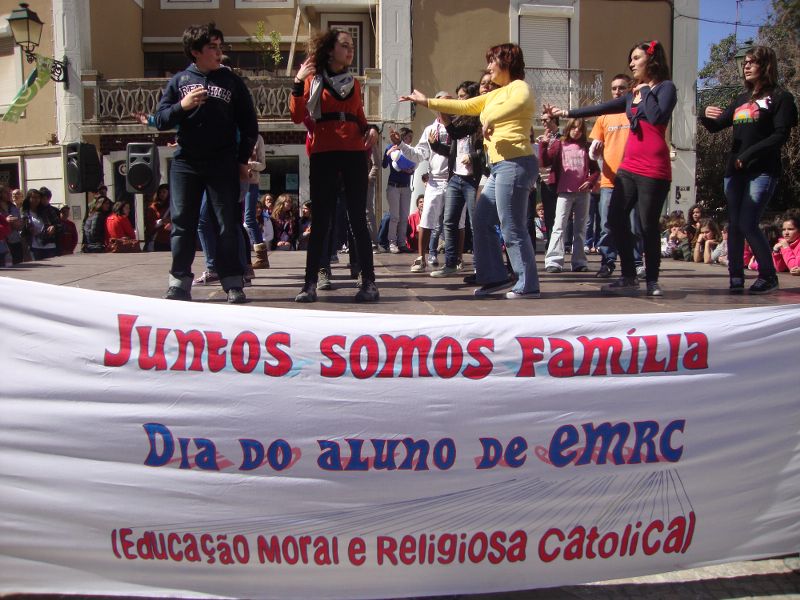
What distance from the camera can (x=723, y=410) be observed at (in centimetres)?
278

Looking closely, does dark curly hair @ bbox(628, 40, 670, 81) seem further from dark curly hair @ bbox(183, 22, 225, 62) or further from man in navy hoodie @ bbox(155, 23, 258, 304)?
dark curly hair @ bbox(183, 22, 225, 62)

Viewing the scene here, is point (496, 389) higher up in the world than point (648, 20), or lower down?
lower down

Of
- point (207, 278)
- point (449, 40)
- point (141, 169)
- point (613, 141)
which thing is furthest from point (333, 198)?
point (449, 40)

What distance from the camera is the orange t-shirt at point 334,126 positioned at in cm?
481

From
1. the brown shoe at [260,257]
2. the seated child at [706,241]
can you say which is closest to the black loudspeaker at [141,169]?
the brown shoe at [260,257]

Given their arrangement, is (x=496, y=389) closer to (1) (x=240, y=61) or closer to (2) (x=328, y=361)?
(2) (x=328, y=361)

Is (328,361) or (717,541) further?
(717,541)

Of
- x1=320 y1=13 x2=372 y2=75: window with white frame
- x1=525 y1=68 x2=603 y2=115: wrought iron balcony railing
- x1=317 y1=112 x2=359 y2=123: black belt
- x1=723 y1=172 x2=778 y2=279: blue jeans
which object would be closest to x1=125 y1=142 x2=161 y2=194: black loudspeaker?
x1=317 y1=112 x2=359 y2=123: black belt

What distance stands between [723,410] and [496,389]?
0.86 m

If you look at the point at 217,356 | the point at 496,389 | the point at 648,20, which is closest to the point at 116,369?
the point at 217,356

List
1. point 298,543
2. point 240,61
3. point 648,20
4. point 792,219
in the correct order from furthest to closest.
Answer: point 240,61 → point 648,20 → point 792,219 → point 298,543

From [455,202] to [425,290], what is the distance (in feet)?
4.06

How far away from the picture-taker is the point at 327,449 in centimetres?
258

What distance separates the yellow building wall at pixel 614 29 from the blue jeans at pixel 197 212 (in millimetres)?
16023
